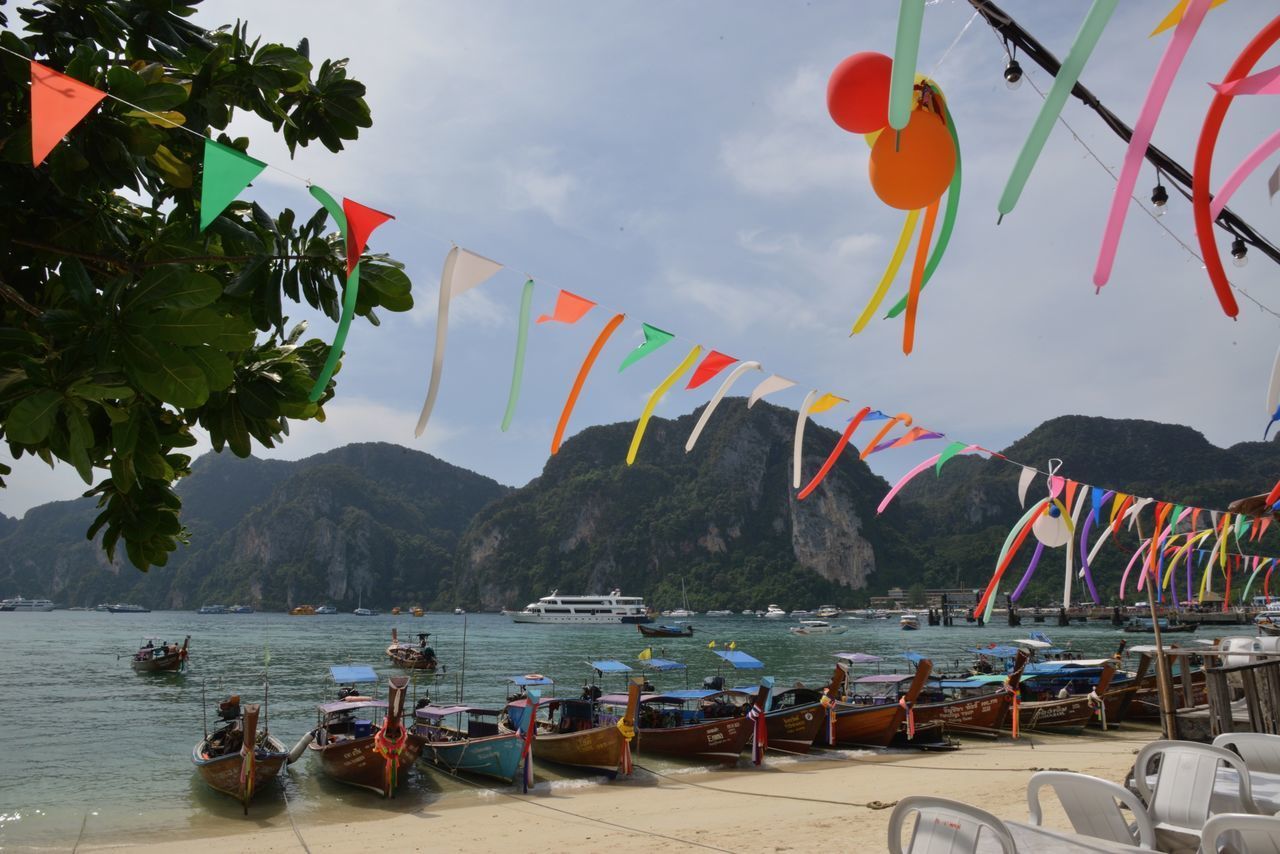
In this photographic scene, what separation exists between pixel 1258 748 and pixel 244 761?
10.2m

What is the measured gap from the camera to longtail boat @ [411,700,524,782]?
1051cm

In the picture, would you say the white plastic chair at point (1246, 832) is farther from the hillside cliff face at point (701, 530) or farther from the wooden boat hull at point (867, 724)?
the hillside cliff face at point (701, 530)

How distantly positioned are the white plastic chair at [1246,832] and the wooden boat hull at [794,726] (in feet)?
35.3

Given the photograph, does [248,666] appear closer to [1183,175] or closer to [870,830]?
[870,830]

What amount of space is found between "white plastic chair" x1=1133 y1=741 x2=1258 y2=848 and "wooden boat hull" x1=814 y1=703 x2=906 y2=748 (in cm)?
1023

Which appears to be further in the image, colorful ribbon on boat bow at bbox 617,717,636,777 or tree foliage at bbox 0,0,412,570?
colorful ribbon on boat bow at bbox 617,717,636,777

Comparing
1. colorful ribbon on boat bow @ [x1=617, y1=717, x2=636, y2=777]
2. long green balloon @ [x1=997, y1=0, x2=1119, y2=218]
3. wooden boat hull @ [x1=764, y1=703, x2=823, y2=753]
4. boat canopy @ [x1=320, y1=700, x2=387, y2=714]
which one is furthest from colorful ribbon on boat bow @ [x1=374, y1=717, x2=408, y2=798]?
long green balloon @ [x1=997, y1=0, x2=1119, y2=218]

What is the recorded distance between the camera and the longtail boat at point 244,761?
9578 millimetres

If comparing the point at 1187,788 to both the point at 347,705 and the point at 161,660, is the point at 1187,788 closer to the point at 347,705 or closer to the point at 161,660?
the point at 347,705

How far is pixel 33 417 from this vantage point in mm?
1612

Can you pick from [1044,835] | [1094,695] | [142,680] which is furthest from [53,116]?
[142,680]

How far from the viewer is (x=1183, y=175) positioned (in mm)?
3154

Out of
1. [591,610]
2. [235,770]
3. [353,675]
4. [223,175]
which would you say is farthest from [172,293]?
[591,610]

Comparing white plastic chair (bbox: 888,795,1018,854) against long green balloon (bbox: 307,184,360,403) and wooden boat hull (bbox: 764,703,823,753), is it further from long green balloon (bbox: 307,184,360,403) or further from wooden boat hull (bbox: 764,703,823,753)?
wooden boat hull (bbox: 764,703,823,753)
